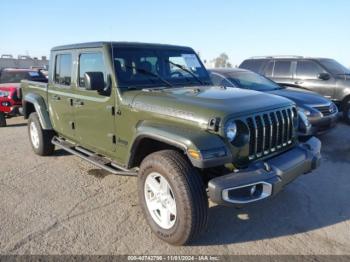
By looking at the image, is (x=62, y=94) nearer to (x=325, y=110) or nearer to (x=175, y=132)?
(x=175, y=132)

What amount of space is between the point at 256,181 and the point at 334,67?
786cm

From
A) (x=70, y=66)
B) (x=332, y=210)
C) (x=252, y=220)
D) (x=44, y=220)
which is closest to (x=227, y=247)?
(x=252, y=220)

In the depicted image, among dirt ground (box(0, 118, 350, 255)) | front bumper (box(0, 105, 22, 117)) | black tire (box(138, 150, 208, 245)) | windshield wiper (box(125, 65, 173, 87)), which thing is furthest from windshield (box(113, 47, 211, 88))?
front bumper (box(0, 105, 22, 117))

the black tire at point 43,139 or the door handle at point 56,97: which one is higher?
the door handle at point 56,97

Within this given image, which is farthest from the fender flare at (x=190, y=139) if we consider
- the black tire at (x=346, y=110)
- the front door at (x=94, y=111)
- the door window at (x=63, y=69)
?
the black tire at (x=346, y=110)

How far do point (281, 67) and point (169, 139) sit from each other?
7518mm

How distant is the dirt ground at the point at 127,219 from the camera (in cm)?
317

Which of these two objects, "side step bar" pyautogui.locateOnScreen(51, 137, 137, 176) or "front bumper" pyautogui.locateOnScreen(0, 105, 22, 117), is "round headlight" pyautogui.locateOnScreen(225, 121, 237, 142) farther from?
"front bumper" pyautogui.locateOnScreen(0, 105, 22, 117)

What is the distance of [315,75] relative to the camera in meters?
9.23

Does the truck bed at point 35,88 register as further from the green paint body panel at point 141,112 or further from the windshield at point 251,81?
the windshield at point 251,81

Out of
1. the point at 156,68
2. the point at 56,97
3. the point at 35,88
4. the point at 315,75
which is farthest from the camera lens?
the point at 315,75

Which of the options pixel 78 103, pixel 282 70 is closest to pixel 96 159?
pixel 78 103

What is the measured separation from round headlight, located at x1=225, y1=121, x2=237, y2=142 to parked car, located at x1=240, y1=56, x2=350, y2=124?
6929 mm

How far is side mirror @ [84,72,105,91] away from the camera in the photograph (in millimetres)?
3707
